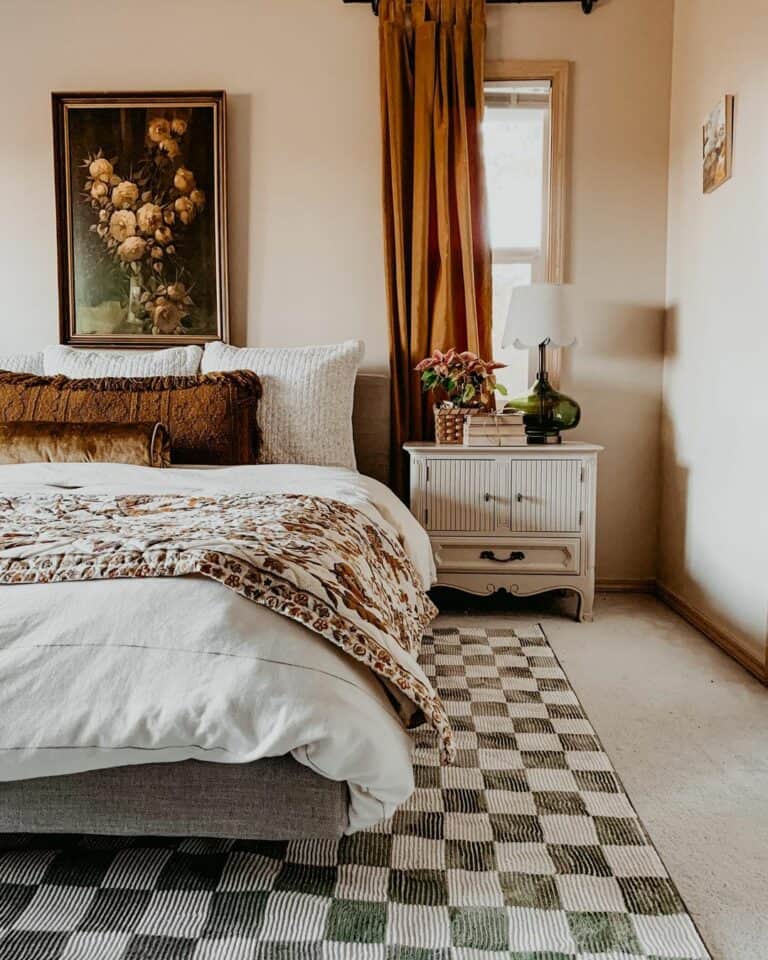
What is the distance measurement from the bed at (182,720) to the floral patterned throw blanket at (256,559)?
26 millimetres

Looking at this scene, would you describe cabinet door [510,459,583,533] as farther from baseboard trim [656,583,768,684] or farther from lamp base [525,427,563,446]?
baseboard trim [656,583,768,684]

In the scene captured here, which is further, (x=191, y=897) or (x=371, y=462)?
(x=371, y=462)

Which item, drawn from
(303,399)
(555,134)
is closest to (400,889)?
(303,399)

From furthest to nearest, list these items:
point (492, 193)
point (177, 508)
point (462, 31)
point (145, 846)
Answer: point (492, 193) < point (462, 31) < point (177, 508) < point (145, 846)

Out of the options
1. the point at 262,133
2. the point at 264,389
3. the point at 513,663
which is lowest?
the point at 513,663

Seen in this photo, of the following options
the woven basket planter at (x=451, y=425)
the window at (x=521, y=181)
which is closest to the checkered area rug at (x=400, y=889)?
the woven basket planter at (x=451, y=425)

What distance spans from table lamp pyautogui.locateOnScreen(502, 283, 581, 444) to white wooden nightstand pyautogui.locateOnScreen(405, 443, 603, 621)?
0.56 feet

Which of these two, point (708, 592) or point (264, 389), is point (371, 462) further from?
point (708, 592)

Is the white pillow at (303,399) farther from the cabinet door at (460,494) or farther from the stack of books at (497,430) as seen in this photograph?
the stack of books at (497,430)

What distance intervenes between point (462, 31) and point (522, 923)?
3.17 meters

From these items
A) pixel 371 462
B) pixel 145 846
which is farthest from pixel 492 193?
pixel 145 846

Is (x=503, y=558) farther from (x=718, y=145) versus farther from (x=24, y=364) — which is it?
(x=24, y=364)

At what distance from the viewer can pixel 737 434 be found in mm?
2617

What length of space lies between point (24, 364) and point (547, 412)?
2.10 meters
